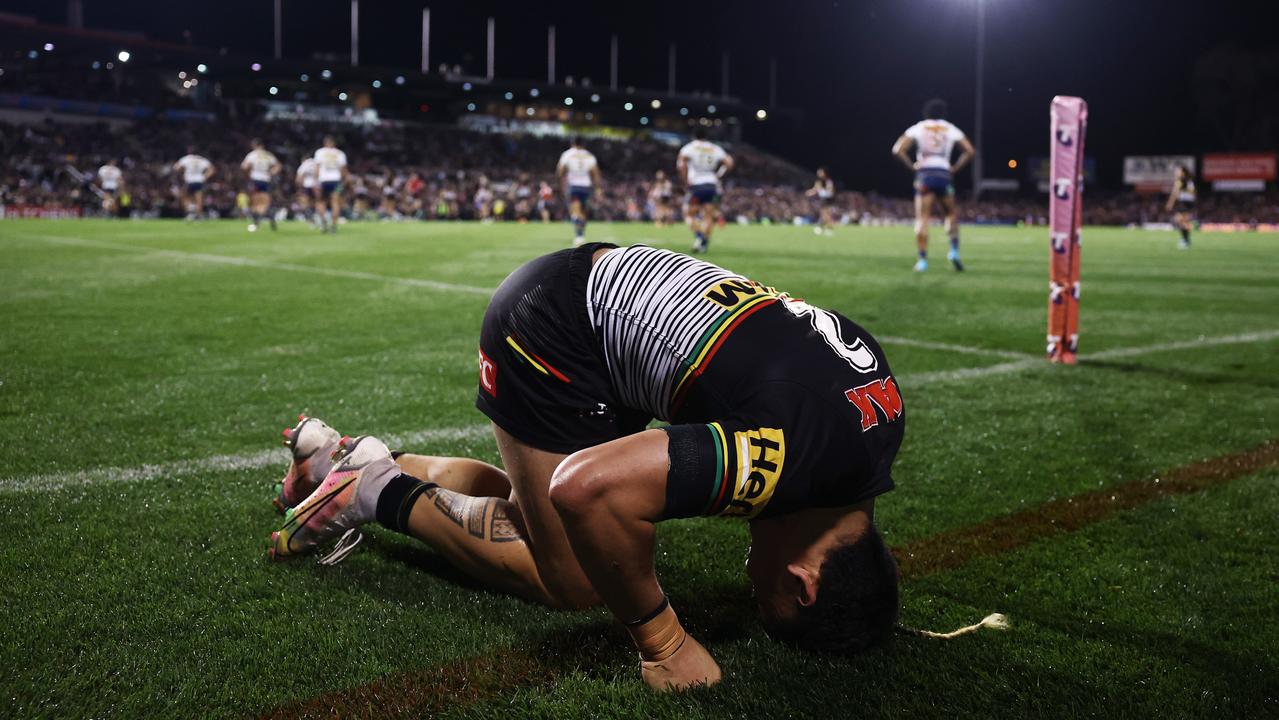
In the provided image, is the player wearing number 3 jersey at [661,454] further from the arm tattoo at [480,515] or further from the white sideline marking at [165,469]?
the white sideline marking at [165,469]

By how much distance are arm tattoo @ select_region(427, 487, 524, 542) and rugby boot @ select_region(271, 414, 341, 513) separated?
18.6 inches

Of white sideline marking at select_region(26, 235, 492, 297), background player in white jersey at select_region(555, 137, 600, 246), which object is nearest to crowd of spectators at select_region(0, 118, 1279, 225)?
background player in white jersey at select_region(555, 137, 600, 246)

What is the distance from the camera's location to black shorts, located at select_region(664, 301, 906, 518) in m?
1.97

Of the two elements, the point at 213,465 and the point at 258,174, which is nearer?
the point at 213,465

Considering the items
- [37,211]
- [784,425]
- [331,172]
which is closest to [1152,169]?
[331,172]

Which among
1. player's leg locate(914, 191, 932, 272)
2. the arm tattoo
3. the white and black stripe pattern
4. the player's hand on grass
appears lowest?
the player's hand on grass

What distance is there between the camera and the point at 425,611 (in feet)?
8.74

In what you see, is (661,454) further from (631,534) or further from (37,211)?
(37,211)

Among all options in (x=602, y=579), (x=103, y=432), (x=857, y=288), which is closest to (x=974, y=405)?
(x=602, y=579)

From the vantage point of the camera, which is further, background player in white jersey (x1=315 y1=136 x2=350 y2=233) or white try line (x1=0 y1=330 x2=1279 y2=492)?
background player in white jersey (x1=315 y1=136 x2=350 y2=233)

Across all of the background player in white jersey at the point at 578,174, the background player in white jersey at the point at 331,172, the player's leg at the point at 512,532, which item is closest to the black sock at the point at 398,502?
the player's leg at the point at 512,532

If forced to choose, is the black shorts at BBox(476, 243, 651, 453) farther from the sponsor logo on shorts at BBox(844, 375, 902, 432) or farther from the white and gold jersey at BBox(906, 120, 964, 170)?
the white and gold jersey at BBox(906, 120, 964, 170)

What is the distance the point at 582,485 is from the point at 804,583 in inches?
23.3

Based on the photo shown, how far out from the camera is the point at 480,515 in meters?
2.91
